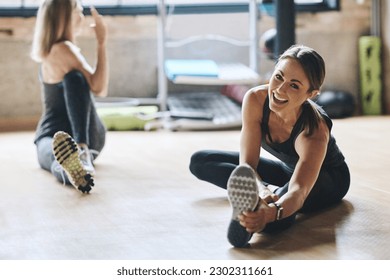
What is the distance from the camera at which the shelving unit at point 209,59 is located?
13.1 ft

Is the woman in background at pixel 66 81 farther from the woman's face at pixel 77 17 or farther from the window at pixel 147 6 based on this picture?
the window at pixel 147 6

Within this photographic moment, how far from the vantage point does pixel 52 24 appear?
280cm

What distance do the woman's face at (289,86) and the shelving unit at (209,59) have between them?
2.17m

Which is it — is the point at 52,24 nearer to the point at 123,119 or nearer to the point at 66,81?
the point at 66,81

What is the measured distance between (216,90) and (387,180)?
2.40 metres

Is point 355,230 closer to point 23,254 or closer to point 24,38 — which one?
point 23,254

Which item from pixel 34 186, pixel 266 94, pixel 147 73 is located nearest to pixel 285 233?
pixel 266 94

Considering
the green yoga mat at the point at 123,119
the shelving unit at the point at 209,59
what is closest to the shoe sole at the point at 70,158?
the shelving unit at the point at 209,59

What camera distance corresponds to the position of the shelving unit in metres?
4.00

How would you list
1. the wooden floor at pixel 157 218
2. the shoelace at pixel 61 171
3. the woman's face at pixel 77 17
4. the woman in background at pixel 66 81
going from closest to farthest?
the wooden floor at pixel 157 218 → the shoelace at pixel 61 171 → the woman in background at pixel 66 81 → the woman's face at pixel 77 17

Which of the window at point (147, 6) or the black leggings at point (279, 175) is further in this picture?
the window at point (147, 6)

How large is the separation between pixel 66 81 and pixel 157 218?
92 cm
